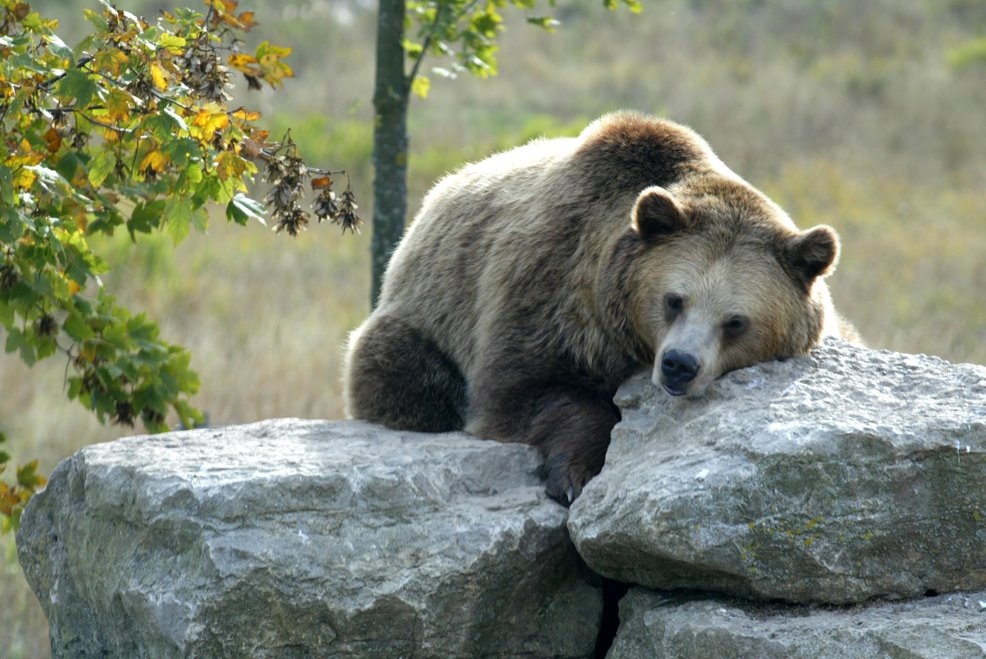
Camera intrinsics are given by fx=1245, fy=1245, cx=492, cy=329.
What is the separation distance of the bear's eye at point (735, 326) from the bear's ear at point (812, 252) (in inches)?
13.5

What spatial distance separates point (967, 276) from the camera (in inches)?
578

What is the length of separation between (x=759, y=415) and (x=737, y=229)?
1.01 m

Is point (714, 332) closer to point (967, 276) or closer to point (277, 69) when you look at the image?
point (277, 69)

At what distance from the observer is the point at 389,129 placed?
6688 mm

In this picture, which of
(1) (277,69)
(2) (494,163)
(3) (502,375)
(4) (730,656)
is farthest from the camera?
(2) (494,163)

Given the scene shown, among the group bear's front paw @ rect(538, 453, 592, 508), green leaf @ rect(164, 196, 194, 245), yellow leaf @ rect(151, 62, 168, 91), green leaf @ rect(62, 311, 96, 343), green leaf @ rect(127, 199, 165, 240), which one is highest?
yellow leaf @ rect(151, 62, 168, 91)

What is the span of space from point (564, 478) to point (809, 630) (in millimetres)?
1090

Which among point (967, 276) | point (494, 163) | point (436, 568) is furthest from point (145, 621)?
point (967, 276)

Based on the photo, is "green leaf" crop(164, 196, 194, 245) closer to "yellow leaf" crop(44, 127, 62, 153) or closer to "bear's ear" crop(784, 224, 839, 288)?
"yellow leaf" crop(44, 127, 62, 153)

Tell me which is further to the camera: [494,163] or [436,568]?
[494,163]

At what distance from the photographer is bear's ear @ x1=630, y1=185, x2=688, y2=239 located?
455 centimetres

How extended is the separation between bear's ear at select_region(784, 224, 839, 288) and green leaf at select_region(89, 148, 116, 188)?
96.7 inches

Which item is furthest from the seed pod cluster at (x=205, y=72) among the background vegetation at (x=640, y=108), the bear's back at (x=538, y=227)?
the background vegetation at (x=640, y=108)

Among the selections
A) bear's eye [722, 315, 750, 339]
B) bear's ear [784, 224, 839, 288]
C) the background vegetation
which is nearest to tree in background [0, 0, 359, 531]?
bear's eye [722, 315, 750, 339]
